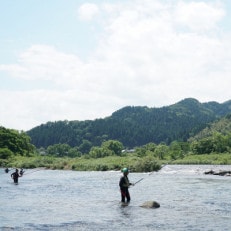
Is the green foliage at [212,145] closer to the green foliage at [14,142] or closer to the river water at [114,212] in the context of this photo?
the green foliage at [14,142]

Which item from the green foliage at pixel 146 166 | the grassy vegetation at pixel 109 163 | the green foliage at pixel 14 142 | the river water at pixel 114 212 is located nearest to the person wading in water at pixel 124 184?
the river water at pixel 114 212

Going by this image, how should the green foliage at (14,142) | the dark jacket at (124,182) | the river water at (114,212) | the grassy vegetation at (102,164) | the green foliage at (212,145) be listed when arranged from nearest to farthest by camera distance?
1. the river water at (114,212)
2. the dark jacket at (124,182)
3. the grassy vegetation at (102,164)
4. the green foliage at (212,145)
5. the green foliage at (14,142)

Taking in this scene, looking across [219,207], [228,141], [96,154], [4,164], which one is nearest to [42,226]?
[219,207]

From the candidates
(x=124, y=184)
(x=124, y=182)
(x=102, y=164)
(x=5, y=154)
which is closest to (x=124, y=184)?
(x=124, y=184)

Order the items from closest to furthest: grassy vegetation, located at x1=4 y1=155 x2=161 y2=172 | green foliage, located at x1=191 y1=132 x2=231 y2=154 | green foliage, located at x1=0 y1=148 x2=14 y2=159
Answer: grassy vegetation, located at x1=4 y1=155 x2=161 y2=172 → green foliage, located at x1=0 y1=148 x2=14 y2=159 → green foliage, located at x1=191 y1=132 x2=231 y2=154

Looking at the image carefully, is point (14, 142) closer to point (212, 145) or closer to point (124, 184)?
point (212, 145)

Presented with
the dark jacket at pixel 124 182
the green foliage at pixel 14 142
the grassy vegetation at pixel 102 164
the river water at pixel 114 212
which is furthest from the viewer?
the green foliage at pixel 14 142

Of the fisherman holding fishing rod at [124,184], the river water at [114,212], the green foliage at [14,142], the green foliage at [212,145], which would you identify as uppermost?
the green foliage at [14,142]

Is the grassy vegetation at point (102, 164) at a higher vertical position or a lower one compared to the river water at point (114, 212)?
higher

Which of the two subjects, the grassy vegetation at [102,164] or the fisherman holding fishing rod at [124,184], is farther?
the grassy vegetation at [102,164]

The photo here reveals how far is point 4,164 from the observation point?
12712 centimetres

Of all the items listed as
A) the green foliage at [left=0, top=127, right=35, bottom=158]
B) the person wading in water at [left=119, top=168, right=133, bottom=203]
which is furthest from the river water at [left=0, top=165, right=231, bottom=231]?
the green foliage at [left=0, top=127, right=35, bottom=158]

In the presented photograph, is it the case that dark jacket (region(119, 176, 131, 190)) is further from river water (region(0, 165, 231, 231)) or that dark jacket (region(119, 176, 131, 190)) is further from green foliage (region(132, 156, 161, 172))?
green foliage (region(132, 156, 161, 172))

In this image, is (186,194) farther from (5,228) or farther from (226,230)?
(5,228)
